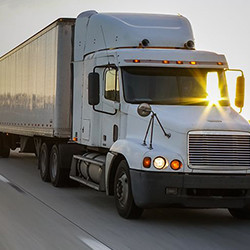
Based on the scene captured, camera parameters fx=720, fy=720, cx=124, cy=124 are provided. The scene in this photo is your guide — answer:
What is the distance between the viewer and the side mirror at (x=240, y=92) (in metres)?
12.6

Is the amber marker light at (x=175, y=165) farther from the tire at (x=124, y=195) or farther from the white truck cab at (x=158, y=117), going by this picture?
the tire at (x=124, y=195)

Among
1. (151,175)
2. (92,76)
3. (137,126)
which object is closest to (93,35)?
(92,76)

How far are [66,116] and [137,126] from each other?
15.6 ft

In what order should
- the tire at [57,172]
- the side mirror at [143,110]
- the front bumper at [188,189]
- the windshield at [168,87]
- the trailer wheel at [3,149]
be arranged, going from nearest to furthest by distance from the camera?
the front bumper at [188,189], the side mirror at [143,110], the windshield at [168,87], the tire at [57,172], the trailer wheel at [3,149]

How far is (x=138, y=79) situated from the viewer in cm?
1212

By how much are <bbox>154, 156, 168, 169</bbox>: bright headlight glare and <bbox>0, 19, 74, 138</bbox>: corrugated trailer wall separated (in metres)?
5.57

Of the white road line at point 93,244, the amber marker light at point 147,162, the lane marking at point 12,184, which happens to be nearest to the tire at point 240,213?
the amber marker light at point 147,162

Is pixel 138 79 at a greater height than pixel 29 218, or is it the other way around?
pixel 138 79

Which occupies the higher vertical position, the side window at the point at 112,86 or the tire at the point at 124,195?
the side window at the point at 112,86

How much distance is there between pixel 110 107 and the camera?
12.6 meters

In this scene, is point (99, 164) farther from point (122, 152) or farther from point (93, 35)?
point (93, 35)

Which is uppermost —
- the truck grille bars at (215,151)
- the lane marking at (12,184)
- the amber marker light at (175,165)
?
the truck grille bars at (215,151)

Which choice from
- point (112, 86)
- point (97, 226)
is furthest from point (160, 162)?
point (112, 86)

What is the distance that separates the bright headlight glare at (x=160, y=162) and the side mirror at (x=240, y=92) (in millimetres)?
2561
